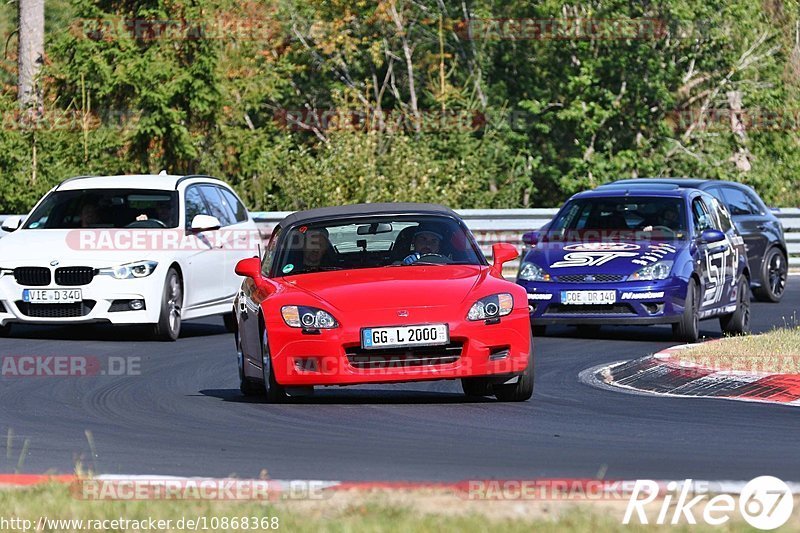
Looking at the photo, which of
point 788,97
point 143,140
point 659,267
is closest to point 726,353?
point 659,267

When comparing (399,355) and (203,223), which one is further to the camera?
(203,223)

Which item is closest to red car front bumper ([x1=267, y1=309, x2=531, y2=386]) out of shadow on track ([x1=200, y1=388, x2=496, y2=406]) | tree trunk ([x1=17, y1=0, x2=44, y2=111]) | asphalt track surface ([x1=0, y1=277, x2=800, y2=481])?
asphalt track surface ([x1=0, y1=277, x2=800, y2=481])

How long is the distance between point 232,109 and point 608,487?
2608 centimetres

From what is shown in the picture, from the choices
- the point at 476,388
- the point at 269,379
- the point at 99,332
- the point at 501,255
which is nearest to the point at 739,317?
the point at 501,255

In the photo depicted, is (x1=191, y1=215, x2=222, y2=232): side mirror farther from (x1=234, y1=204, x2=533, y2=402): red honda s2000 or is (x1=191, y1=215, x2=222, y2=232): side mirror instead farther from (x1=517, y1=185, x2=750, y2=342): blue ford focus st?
(x1=234, y1=204, x2=533, y2=402): red honda s2000

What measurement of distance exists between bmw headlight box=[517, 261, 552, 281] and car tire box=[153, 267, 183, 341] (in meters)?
3.57

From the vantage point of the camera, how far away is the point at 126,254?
58.4ft

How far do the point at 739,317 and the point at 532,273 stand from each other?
251 centimetres

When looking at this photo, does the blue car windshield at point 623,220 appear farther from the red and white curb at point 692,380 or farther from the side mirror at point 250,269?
the side mirror at point 250,269

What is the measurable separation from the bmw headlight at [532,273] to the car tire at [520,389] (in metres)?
5.72

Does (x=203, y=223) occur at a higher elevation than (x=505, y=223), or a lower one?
higher

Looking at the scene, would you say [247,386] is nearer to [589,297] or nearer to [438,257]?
[438,257]

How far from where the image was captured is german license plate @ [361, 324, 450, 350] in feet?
36.9

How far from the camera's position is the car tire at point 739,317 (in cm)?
1866
